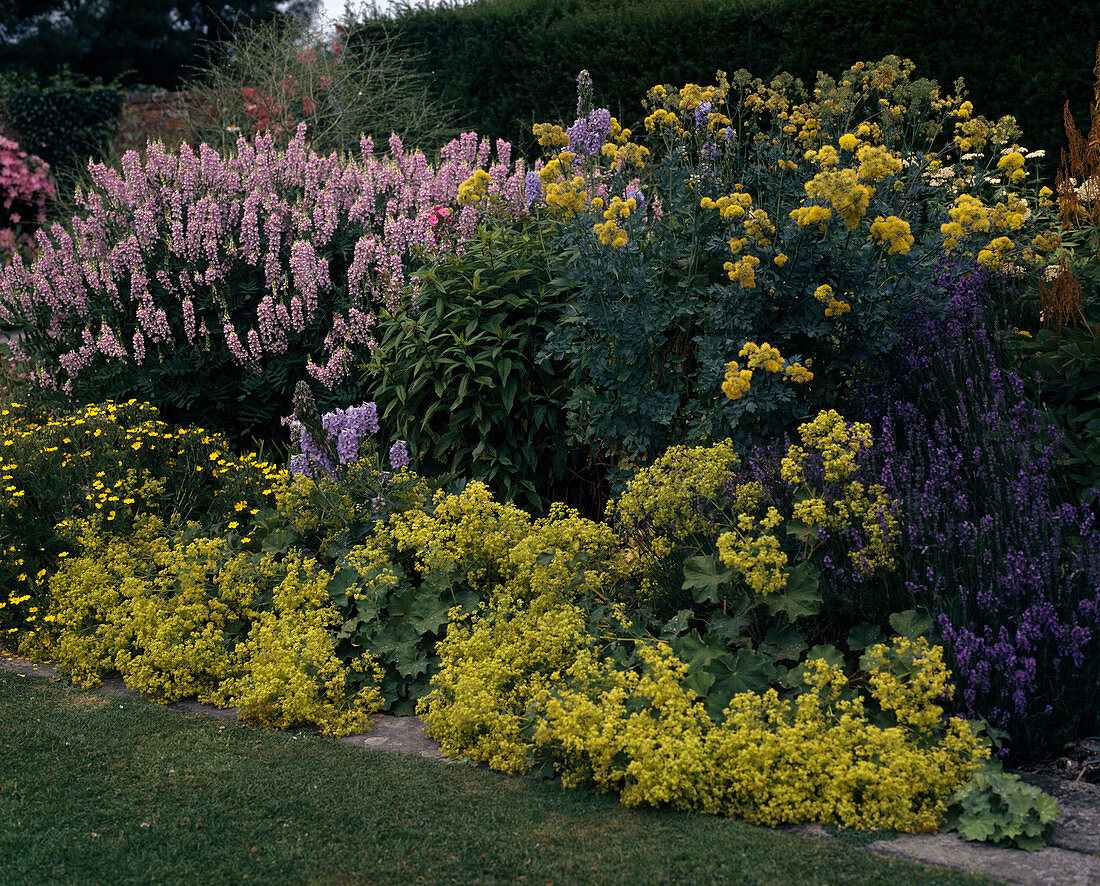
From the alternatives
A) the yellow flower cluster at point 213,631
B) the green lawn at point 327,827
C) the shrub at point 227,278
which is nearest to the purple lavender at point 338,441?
the yellow flower cluster at point 213,631

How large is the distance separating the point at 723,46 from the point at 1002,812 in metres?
8.86

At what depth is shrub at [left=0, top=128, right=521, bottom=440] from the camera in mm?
5980

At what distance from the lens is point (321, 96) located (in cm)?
1223

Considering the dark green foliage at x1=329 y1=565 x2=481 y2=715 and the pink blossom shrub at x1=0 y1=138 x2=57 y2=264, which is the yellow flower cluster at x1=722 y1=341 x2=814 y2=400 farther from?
the pink blossom shrub at x1=0 y1=138 x2=57 y2=264

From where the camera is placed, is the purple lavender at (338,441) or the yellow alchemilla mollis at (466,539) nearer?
the yellow alchemilla mollis at (466,539)

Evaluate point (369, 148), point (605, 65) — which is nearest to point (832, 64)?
point (605, 65)

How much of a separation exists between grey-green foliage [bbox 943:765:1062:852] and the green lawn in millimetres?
244

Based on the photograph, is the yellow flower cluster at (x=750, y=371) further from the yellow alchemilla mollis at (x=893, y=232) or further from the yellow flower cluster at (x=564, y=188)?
the yellow flower cluster at (x=564, y=188)

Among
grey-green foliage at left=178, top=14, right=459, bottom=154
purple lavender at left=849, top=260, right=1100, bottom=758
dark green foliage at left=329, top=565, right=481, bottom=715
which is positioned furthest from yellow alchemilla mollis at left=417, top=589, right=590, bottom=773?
grey-green foliage at left=178, top=14, right=459, bottom=154

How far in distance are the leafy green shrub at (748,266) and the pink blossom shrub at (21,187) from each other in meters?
12.6

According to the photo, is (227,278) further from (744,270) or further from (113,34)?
(113,34)

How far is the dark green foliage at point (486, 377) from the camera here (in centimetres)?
498

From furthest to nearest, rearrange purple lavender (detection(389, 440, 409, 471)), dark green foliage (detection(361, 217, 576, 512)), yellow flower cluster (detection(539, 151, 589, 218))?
dark green foliage (detection(361, 217, 576, 512)) < purple lavender (detection(389, 440, 409, 471)) < yellow flower cluster (detection(539, 151, 589, 218))

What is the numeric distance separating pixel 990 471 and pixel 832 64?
6.88 metres
